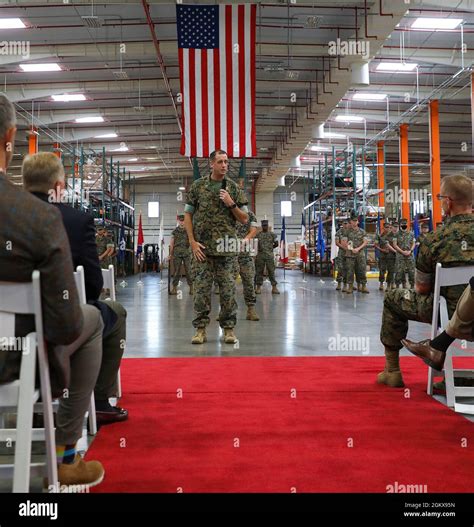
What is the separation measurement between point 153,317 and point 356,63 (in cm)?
860

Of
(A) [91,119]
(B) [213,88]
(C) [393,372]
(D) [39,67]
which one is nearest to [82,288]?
(C) [393,372]

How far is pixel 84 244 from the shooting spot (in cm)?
230

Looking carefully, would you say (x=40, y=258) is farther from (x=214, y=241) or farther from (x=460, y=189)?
(x=214, y=241)

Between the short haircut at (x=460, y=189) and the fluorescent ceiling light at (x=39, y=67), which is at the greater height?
the fluorescent ceiling light at (x=39, y=67)

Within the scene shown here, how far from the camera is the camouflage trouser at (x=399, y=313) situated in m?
3.29

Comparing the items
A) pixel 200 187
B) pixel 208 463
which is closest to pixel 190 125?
pixel 200 187

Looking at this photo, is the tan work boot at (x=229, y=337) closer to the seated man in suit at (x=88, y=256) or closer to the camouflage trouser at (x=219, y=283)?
the camouflage trouser at (x=219, y=283)

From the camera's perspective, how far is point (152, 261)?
30297 millimetres

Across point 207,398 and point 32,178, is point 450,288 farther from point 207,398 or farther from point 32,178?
point 32,178

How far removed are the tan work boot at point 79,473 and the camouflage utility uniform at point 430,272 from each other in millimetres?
2063

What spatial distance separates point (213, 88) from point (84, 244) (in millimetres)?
5589

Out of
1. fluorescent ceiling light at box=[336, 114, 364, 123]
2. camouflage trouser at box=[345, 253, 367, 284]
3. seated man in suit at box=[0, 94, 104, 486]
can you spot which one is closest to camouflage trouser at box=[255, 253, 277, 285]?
camouflage trouser at box=[345, 253, 367, 284]

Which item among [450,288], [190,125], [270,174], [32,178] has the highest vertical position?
[270,174]

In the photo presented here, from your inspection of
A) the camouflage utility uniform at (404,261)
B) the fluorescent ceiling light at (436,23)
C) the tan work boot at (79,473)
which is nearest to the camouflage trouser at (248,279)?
the tan work boot at (79,473)
